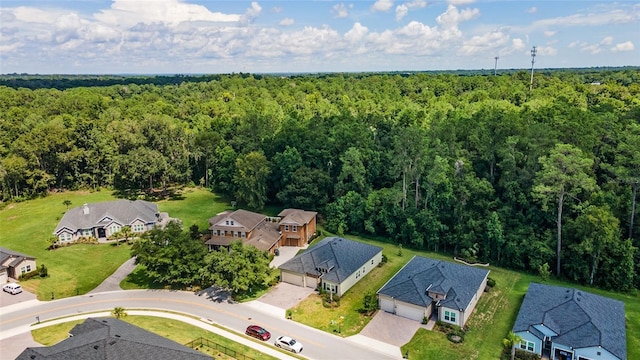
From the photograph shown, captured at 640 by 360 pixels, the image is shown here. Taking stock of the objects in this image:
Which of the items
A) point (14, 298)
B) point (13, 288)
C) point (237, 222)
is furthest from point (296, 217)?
point (13, 288)

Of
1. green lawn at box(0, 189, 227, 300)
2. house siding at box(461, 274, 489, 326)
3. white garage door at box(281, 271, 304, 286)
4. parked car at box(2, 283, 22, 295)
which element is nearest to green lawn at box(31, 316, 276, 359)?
green lawn at box(0, 189, 227, 300)

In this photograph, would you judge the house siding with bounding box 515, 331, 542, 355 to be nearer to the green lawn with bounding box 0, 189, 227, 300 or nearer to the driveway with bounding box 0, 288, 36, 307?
the green lawn with bounding box 0, 189, 227, 300

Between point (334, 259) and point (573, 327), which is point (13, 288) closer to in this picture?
point (334, 259)

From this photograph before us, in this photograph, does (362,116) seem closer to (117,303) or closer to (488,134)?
(488,134)

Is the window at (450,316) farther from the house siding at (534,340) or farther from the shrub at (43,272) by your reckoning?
the shrub at (43,272)

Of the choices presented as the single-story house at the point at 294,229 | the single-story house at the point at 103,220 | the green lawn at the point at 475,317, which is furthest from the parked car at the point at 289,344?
the single-story house at the point at 103,220

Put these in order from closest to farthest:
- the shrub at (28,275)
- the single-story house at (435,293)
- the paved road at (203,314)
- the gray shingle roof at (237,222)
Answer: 1. the paved road at (203,314)
2. the single-story house at (435,293)
3. the shrub at (28,275)
4. the gray shingle roof at (237,222)

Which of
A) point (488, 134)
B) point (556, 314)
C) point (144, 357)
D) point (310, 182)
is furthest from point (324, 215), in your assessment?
point (144, 357)
